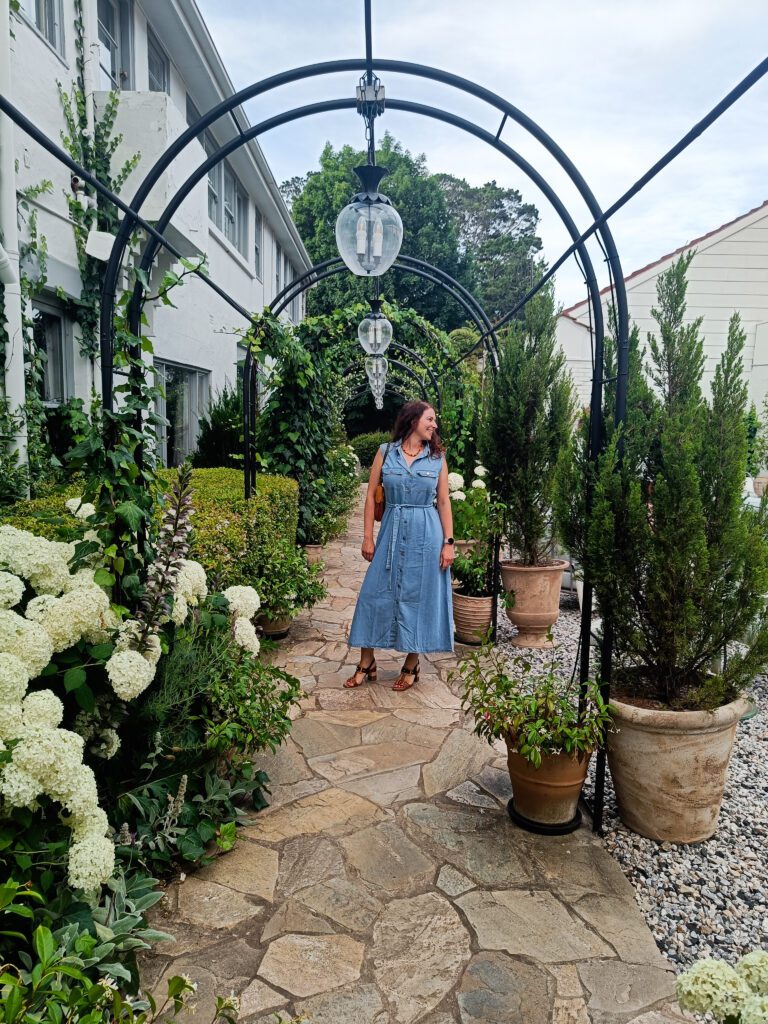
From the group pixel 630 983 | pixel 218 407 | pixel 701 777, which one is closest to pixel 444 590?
pixel 701 777

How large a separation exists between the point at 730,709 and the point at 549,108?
2.90 meters

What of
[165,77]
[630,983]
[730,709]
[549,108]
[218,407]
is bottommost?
[630,983]

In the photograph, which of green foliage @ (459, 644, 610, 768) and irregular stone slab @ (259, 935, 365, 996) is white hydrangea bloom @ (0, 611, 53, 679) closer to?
irregular stone slab @ (259, 935, 365, 996)

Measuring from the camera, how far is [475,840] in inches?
119

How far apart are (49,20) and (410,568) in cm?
516

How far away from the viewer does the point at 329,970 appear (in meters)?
2.23

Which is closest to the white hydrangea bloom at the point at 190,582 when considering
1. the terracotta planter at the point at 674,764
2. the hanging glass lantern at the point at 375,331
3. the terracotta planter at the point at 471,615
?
the terracotta planter at the point at 674,764

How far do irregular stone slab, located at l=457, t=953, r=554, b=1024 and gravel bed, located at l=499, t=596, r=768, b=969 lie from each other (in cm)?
51

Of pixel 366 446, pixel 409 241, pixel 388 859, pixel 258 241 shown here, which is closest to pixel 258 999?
pixel 388 859

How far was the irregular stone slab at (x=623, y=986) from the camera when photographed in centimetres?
212

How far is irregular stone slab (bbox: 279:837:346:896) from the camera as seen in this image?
2.69 metres

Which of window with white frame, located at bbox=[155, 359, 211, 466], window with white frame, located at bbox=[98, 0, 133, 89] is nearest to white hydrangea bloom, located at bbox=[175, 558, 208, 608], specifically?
window with white frame, located at bbox=[98, 0, 133, 89]

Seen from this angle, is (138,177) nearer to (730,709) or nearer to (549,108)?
(549,108)

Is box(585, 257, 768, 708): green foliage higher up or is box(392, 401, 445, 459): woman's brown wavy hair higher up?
box(392, 401, 445, 459): woman's brown wavy hair
